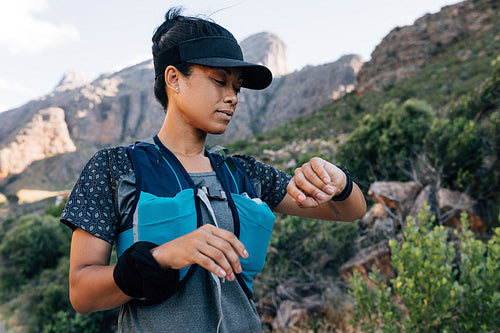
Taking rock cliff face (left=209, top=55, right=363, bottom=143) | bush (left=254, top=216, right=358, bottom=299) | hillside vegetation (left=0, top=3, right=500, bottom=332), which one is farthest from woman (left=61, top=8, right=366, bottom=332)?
rock cliff face (left=209, top=55, right=363, bottom=143)

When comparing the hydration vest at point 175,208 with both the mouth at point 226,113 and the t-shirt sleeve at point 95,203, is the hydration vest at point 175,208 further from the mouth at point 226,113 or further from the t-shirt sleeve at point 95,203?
the mouth at point 226,113

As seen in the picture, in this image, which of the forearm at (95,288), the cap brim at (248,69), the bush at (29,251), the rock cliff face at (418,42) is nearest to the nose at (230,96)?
the cap brim at (248,69)

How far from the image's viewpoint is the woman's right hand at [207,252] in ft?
2.58

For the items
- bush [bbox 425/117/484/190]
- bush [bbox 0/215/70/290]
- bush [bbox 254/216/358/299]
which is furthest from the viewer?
bush [bbox 0/215/70/290]

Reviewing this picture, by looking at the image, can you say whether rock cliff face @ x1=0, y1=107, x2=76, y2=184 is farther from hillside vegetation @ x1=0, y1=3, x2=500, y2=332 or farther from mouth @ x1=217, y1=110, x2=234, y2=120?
mouth @ x1=217, y1=110, x2=234, y2=120

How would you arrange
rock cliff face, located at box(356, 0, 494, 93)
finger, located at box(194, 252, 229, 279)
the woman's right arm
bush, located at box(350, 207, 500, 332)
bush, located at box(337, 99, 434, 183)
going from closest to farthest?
finger, located at box(194, 252, 229, 279) < the woman's right arm < bush, located at box(350, 207, 500, 332) < bush, located at box(337, 99, 434, 183) < rock cliff face, located at box(356, 0, 494, 93)

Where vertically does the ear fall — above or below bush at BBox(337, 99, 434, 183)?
above

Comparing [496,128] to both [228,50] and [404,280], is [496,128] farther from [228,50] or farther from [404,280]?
[228,50]

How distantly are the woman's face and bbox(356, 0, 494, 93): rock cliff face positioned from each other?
30388mm

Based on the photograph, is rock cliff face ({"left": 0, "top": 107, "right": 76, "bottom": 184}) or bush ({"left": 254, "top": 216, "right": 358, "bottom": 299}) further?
rock cliff face ({"left": 0, "top": 107, "right": 76, "bottom": 184})

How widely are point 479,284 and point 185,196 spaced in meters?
3.08

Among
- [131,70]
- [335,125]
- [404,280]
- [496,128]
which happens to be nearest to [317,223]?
[404,280]

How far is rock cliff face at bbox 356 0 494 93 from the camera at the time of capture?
28.9m

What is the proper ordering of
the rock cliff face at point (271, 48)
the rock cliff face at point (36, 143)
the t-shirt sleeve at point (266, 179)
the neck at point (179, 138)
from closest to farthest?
the neck at point (179, 138)
the t-shirt sleeve at point (266, 179)
the rock cliff face at point (36, 143)
the rock cliff face at point (271, 48)
